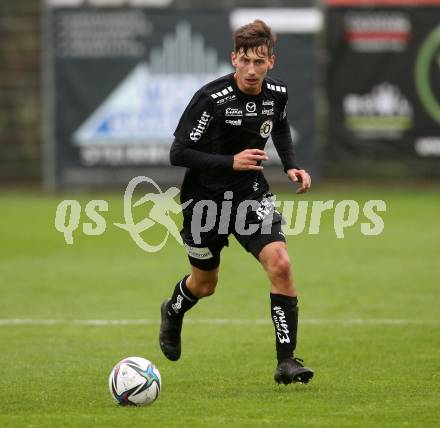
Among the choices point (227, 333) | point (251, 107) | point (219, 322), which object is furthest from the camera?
point (219, 322)

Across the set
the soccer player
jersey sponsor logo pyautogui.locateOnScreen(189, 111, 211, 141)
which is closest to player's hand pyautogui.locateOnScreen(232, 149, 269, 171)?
the soccer player

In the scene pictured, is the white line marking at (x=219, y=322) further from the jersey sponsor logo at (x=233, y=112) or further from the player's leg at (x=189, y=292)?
the jersey sponsor logo at (x=233, y=112)

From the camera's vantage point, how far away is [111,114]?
2253cm

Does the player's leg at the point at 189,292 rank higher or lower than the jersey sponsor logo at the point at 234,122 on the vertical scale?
lower

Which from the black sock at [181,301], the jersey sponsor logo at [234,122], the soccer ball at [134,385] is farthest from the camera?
the black sock at [181,301]

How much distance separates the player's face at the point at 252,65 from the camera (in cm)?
773

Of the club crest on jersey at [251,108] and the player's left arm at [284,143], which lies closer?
the club crest on jersey at [251,108]

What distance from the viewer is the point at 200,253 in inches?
326

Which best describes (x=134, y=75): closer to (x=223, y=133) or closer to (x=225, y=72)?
(x=225, y=72)

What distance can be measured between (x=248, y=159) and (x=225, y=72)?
15033mm

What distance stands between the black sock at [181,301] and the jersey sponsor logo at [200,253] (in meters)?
0.38

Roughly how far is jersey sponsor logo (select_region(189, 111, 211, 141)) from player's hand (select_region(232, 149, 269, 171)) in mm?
392

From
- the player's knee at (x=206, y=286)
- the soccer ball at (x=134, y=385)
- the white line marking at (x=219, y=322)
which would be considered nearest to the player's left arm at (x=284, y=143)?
the player's knee at (x=206, y=286)

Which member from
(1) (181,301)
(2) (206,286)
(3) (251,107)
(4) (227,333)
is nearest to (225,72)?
(4) (227,333)
